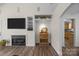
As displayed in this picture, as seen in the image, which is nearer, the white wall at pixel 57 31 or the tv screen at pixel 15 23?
the tv screen at pixel 15 23

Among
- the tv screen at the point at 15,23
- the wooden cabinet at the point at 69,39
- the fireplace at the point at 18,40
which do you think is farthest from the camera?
the wooden cabinet at the point at 69,39

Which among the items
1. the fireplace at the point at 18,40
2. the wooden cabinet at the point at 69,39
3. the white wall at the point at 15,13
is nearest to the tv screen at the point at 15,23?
the white wall at the point at 15,13

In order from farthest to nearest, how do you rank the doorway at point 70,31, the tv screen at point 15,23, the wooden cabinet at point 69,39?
the doorway at point 70,31
the wooden cabinet at point 69,39
the tv screen at point 15,23

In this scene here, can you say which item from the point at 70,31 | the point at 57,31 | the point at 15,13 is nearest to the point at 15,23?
the point at 15,13

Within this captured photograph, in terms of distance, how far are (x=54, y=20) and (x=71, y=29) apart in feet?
4.14

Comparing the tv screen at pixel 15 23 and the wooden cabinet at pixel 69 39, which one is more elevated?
the tv screen at pixel 15 23

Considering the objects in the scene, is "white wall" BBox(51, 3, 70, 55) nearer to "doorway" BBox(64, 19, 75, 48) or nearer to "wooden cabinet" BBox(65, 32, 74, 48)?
"wooden cabinet" BBox(65, 32, 74, 48)

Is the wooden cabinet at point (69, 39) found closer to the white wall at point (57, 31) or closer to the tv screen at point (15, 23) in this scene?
the white wall at point (57, 31)

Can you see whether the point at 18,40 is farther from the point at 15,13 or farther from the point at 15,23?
the point at 15,13

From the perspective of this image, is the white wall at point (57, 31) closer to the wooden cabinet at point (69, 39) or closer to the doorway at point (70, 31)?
the wooden cabinet at point (69, 39)

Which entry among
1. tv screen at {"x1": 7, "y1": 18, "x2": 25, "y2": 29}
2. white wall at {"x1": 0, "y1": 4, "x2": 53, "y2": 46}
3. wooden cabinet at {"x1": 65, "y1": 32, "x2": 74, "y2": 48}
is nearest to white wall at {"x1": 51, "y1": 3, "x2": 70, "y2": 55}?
white wall at {"x1": 0, "y1": 4, "x2": 53, "y2": 46}

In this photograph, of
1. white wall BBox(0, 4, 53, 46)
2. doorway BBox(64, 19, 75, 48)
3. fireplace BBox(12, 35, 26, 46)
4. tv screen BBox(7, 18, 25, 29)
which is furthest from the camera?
doorway BBox(64, 19, 75, 48)

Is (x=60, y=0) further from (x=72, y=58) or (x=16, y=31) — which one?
(x=16, y=31)

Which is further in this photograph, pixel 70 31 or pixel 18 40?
pixel 70 31
